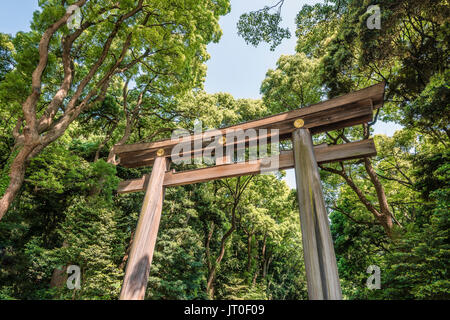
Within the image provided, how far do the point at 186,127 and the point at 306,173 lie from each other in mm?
8593

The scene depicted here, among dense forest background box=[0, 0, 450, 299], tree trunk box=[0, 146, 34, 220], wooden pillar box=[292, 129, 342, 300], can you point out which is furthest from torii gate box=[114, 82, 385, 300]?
tree trunk box=[0, 146, 34, 220]

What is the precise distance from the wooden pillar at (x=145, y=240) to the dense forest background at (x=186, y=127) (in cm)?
378

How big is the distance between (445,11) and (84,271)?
1099 centimetres

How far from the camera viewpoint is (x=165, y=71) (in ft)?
27.7

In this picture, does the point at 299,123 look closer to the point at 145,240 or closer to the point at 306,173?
the point at 306,173

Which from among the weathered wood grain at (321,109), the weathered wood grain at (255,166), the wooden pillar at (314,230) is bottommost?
the wooden pillar at (314,230)

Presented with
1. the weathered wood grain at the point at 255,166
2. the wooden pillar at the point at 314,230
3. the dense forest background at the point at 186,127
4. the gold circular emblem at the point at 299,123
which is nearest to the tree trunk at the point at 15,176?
the dense forest background at the point at 186,127

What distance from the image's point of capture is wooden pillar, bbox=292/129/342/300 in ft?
7.67

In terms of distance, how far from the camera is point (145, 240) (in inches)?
128

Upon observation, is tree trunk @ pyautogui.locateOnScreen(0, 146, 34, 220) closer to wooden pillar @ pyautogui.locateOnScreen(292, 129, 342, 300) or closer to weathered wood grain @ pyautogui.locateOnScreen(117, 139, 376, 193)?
weathered wood grain @ pyautogui.locateOnScreen(117, 139, 376, 193)

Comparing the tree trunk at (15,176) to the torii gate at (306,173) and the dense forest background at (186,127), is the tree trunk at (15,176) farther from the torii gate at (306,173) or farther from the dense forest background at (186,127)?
the torii gate at (306,173)

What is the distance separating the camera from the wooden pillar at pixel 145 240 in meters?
2.93

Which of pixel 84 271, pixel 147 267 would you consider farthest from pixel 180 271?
pixel 147 267

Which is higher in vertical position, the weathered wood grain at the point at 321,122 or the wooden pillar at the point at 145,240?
the weathered wood grain at the point at 321,122
